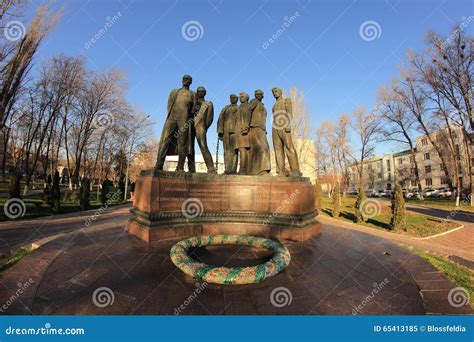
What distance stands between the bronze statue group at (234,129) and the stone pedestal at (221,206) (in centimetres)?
72

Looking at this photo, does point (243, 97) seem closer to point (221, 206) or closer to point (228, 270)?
point (221, 206)

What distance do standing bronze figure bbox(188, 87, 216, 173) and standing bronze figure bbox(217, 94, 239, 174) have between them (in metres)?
0.63

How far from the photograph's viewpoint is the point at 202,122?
703cm

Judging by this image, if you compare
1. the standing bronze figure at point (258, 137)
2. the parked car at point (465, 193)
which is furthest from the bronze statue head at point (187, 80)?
the parked car at point (465, 193)

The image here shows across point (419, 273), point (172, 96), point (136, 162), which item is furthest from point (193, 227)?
point (136, 162)

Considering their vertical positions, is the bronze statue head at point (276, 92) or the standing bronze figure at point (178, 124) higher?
the bronze statue head at point (276, 92)

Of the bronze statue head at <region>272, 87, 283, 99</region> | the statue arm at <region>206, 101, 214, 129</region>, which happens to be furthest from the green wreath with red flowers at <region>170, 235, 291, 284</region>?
the bronze statue head at <region>272, 87, 283, 99</region>

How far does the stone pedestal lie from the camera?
5.64m

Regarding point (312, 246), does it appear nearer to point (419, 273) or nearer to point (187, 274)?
point (419, 273)

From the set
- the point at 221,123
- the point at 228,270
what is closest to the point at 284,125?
the point at 221,123

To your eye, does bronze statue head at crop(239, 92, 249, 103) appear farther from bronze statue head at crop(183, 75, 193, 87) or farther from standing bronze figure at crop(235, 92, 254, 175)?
bronze statue head at crop(183, 75, 193, 87)

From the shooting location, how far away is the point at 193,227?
Answer: 5930mm

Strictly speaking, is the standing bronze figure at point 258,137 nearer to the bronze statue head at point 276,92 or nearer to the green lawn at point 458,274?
the bronze statue head at point 276,92

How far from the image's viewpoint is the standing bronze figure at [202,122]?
23.0 feet
